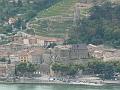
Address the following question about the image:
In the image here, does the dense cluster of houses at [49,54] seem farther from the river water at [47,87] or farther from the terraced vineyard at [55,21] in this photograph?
the river water at [47,87]

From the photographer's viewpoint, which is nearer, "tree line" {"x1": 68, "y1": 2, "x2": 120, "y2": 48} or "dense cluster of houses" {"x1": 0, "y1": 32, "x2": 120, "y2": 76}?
"dense cluster of houses" {"x1": 0, "y1": 32, "x2": 120, "y2": 76}

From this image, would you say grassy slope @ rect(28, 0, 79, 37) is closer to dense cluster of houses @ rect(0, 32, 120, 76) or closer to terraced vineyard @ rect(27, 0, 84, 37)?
terraced vineyard @ rect(27, 0, 84, 37)

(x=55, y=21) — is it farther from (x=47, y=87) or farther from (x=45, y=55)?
(x=47, y=87)

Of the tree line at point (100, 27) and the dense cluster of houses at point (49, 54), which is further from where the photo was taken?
the tree line at point (100, 27)

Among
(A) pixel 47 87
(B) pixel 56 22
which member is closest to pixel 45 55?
(A) pixel 47 87

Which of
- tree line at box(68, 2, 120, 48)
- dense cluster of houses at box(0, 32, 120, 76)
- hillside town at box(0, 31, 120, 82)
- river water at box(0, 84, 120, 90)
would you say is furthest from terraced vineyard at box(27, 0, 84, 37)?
river water at box(0, 84, 120, 90)

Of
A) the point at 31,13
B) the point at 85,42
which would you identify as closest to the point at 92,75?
the point at 85,42

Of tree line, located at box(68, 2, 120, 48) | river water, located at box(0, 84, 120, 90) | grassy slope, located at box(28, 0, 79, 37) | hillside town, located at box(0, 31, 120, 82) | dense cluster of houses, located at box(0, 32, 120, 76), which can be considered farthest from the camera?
grassy slope, located at box(28, 0, 79, 37)

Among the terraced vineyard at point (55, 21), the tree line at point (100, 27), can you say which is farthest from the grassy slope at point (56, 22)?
the tree line at point (100, 27)

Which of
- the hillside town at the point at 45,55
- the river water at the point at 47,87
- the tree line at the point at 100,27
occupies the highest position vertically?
the tree line at the point at 100,27

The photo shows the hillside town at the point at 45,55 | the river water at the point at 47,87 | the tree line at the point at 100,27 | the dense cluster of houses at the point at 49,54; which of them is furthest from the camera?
the tree line at the point at 100,27

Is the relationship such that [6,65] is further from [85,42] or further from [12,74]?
[85,42]

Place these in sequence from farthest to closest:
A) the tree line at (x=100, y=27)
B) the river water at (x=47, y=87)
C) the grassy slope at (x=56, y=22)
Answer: the grassy slope at (x=56, y=22)
the tree line at (x=100, y=27)
the river water at (x=47, y=87)
